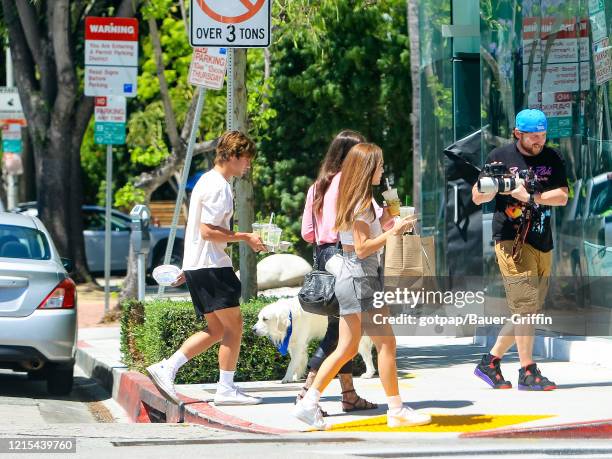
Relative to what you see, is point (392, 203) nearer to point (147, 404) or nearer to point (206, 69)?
point (147, 404)

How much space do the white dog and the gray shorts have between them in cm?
183

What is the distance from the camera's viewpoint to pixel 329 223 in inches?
325

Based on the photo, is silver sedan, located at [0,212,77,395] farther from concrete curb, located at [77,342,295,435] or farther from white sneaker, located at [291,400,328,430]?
white sneaker, located at [291,400,328,430]

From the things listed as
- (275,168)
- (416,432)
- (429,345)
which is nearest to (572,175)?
(429,345)

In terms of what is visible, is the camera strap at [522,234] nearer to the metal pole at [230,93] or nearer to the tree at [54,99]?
the metal pole at [230,93]

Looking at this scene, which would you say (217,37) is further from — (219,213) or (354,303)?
(354,303)

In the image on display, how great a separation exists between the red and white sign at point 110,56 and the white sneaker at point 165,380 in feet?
25.8

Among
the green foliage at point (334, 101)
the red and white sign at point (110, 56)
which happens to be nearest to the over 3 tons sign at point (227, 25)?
the red and white sign at point (110, 56)

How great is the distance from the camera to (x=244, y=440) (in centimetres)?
761

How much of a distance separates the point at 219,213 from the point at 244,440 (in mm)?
1752

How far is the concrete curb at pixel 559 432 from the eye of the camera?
7.44 meters

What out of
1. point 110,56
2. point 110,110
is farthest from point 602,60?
point 110,110

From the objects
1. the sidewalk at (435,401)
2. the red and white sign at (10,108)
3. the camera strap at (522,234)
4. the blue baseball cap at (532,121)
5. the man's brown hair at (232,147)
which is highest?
the red and white sign at (10,108)

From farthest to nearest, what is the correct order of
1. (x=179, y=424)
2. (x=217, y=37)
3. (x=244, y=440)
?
(x=217, y=37) < (x=179, y=424) < (x=244, y=440)
